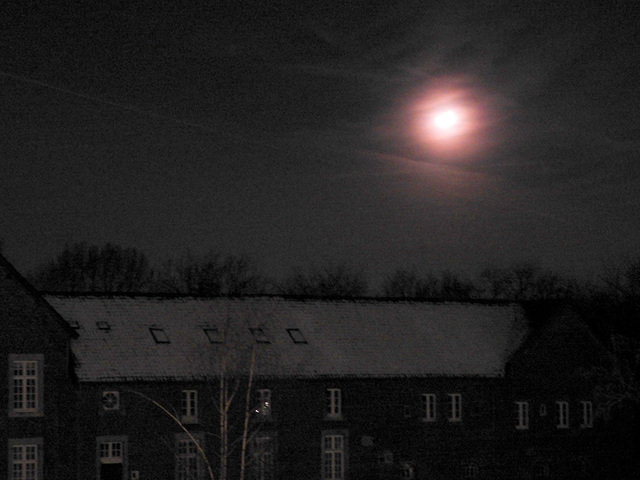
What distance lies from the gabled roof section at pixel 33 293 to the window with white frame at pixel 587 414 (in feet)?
92.1

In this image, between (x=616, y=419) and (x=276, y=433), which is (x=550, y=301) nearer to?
(x=616, y=419)

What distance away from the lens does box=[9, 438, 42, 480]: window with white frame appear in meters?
46.4

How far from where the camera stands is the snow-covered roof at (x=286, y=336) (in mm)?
49938

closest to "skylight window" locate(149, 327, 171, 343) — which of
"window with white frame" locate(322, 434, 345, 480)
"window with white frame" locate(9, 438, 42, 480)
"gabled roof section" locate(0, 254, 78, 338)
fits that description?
"gabled roof section" locate(0, 254, 78, 338)

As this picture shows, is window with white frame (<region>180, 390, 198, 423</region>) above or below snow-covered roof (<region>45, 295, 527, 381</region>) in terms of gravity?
below

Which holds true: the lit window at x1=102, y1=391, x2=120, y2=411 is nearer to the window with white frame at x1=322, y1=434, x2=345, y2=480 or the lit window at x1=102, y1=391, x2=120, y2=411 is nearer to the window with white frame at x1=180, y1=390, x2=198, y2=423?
the window with white frame at x1=180, y1=390, x2=198, y2=423

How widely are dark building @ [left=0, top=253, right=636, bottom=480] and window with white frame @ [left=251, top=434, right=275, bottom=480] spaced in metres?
0.09

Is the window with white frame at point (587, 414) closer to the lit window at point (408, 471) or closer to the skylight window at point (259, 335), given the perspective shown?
the lit window at point (408, 471)

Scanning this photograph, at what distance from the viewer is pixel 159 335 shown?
169 feet

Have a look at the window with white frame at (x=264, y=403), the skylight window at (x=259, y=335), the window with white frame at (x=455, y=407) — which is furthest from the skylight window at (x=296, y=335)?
the window with white frame at (x=455, y=407)

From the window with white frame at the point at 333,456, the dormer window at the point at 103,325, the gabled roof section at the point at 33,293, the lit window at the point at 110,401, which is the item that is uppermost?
the gabled roof section at the point at 33,293

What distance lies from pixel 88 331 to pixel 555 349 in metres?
25.3

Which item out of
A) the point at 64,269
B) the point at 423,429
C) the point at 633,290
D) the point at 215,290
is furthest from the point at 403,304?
the point at 64,269

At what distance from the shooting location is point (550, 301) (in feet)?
194
